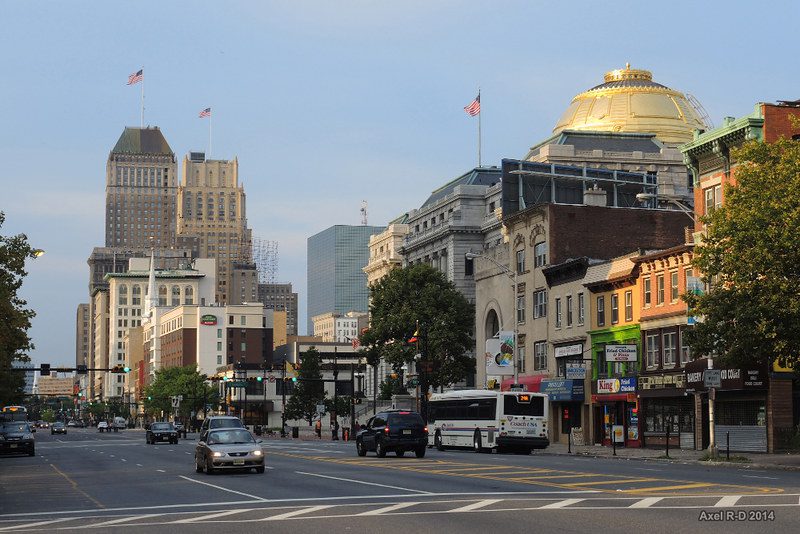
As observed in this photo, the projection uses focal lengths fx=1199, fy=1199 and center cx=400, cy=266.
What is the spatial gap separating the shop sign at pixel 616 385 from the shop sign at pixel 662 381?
83 centimetres

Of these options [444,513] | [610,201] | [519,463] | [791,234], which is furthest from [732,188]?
[610,201]

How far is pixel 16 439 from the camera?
6525cm

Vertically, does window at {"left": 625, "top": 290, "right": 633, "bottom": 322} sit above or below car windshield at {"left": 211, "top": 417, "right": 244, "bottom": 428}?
above

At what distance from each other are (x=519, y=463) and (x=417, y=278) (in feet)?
189

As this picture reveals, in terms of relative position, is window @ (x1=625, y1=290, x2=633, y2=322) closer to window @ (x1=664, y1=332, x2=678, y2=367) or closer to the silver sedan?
window @ (x1=664, y1=332, x2=678, y2=367)

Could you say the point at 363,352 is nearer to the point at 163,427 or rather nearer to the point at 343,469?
the point at 163,427

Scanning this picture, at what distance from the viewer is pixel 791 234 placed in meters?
41.9

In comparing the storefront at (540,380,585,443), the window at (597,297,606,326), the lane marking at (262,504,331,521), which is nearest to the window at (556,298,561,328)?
the storefront at (540,380,585,443)

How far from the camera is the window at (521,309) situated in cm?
8638

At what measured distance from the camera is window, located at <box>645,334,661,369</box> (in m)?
67.0

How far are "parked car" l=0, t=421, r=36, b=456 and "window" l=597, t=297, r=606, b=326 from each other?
3402 centimetres

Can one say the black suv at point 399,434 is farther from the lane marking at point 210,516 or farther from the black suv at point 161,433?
the black suv at point 161,433

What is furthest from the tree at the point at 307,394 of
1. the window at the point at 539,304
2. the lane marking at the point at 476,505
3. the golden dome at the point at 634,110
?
the lane marking at the point at 476,505

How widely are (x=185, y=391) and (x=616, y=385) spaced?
12398cm
